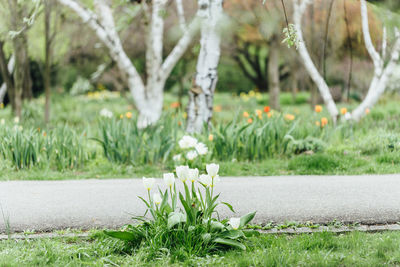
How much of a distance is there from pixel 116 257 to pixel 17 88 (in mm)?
6860

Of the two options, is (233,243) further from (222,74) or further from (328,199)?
(222,74)

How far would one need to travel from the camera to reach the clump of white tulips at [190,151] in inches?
153

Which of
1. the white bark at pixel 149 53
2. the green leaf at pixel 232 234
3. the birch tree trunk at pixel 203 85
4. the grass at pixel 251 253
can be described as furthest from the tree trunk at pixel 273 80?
the green leaf at pixel 232 234

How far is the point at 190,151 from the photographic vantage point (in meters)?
5.11

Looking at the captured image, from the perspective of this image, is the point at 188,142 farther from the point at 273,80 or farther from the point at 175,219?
the point at 273,80

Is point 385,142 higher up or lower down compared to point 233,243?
higher up

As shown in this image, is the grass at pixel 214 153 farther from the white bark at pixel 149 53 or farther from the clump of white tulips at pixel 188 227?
the clump of white tulips at pixel 188 227

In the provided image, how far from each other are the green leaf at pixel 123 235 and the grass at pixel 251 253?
9 cm

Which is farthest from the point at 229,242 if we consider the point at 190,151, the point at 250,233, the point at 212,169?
the point at 190,151

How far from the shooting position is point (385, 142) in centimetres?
609

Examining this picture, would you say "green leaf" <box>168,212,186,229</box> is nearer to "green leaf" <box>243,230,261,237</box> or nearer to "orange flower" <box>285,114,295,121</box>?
"green leaf" <box>243,230,261,237</box>

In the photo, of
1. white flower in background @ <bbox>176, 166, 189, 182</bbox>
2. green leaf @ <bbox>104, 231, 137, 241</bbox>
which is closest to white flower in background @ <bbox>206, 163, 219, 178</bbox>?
white flower in background @ <bbox>176, 166, 189, 182</bbox>

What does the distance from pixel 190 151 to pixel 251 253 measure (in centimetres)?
227

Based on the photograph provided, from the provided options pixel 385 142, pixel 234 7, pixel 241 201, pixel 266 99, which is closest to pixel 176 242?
pixel 241 201
